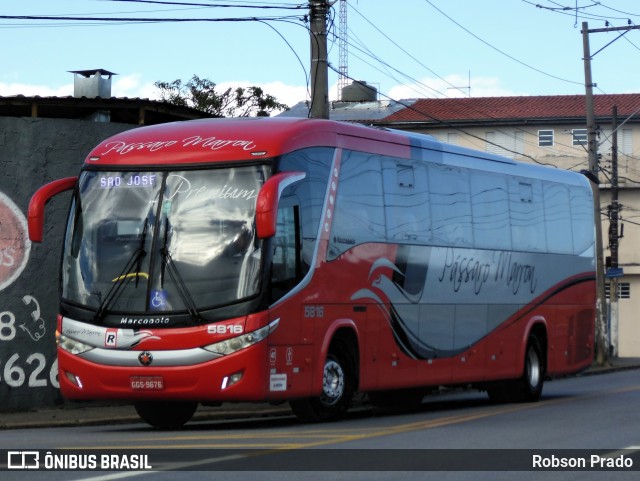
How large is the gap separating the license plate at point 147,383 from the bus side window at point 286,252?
5.14ft

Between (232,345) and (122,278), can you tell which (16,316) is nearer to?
(122,278)

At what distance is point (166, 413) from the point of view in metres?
17.2

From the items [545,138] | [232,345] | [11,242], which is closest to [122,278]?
[232,345]

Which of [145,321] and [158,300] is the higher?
[158,300]

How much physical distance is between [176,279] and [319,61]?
25.8ft

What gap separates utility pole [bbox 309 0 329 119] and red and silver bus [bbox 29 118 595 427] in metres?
2.63

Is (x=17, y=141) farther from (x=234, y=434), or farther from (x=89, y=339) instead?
(x=234, y=434)

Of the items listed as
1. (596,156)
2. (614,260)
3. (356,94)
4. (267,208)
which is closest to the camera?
(267,208)

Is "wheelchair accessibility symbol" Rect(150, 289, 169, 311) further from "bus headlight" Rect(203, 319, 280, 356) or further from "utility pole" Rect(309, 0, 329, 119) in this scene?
"utility pole" Rect(309, 0, 329, 119)

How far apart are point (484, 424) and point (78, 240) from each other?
17.3 ft

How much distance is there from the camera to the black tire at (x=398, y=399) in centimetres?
2198

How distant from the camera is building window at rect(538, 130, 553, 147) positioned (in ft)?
250

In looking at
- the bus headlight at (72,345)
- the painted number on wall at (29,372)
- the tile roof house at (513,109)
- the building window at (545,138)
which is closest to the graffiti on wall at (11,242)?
the painted number on wall at (29,372)

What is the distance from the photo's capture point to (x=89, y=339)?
15.8 metres
